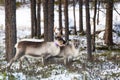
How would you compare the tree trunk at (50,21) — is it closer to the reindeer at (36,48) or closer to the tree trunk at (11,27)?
the tree trunk at (11,27)

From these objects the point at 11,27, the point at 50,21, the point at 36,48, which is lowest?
the point at 36,48

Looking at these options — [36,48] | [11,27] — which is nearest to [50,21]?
[11,27]

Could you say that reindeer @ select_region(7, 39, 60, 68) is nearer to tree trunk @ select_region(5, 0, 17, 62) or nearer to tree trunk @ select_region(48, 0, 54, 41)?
tree trunk @ select_region(5, 0, 17, 62)

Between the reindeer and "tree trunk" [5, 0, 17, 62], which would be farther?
"tree trunk" [5, 0, 17, 62]

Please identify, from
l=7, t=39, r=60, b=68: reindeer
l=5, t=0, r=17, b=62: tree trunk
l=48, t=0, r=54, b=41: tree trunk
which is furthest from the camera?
l=48, t=0, r=54, b=41: tree trunk

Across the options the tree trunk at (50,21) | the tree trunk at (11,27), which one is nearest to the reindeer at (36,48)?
the tree trunk at (11,27)

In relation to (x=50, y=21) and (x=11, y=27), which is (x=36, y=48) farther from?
(x=50, y=21)

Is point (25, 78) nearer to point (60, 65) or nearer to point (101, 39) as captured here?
point (60, 65)

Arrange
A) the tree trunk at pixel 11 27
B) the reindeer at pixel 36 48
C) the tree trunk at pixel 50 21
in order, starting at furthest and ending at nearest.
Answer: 1. the tree trunk at pixel 50 21
2. the tree trunk at pixel 11 27
3. the reindeer at pixel 36 48

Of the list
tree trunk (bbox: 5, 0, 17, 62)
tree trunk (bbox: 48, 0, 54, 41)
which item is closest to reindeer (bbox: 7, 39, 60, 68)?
tree trunk (bbox: 5, 0, 17, 62)

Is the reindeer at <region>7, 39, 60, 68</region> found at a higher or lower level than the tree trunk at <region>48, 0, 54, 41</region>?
lower

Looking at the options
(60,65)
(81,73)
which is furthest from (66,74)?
(60,65)

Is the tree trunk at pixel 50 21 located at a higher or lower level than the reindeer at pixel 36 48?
higher

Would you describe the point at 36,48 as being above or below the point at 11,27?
below
